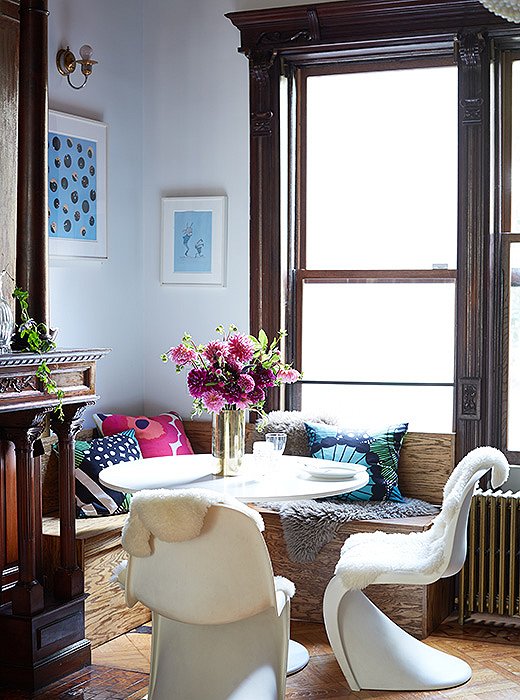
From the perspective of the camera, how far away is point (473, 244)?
15.4ft

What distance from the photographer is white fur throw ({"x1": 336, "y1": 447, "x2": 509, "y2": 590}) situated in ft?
12.3

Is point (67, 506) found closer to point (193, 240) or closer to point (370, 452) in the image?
point (370, 452)

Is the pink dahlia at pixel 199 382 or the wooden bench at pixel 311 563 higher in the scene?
the pink dahlia at pixel 199 382

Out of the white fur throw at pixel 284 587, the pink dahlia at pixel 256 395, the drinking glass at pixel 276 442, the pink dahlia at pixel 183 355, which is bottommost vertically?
the white fur throw at pixel 284 587

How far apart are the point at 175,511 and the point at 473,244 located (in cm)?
242

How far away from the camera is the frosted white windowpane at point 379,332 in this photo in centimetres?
493

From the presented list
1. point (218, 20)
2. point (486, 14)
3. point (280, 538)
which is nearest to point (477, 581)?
point (280, 538)

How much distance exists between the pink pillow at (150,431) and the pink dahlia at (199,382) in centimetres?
116

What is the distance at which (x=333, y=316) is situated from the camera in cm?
514

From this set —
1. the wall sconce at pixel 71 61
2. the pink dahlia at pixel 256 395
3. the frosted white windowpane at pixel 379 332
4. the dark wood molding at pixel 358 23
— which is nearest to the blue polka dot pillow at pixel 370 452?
the frosted white windowpane at pixel 379 332

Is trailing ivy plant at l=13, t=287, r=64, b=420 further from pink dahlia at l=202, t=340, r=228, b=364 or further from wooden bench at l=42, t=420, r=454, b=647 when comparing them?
wooden bench at l=42, t=420, r=454, b=647

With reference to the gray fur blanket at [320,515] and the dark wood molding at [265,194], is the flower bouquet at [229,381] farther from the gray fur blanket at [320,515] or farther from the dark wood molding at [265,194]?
the dark wood molding at [265,194]

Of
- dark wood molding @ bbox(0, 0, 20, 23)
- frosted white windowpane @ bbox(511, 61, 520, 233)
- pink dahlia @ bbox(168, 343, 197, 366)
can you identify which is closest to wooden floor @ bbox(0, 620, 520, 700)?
pink dahlia @ bbox(168, 343, 197, 366)

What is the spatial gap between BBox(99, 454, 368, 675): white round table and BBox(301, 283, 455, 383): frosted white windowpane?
102 cm
